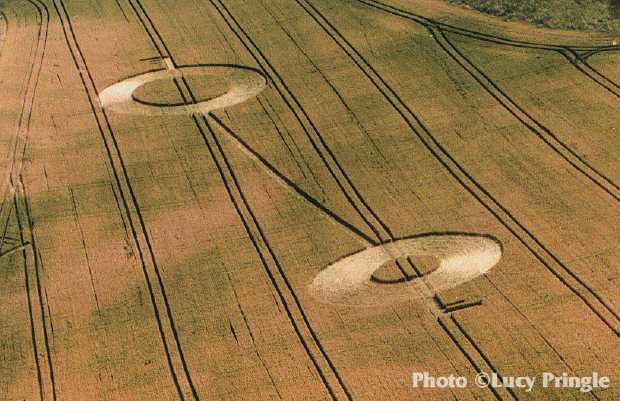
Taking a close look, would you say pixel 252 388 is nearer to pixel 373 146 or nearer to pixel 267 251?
pixel 267 251

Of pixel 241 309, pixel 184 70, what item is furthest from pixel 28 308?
pixel 184 70

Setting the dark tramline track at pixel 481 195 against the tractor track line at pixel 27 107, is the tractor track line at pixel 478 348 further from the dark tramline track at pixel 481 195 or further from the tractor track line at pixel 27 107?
the tractor track line at pixel 27 107

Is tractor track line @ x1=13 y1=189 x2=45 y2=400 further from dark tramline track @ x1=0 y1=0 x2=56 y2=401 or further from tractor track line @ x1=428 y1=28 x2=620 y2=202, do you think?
tractor track line @ x1=428 y1=28 x2=620 y2=202

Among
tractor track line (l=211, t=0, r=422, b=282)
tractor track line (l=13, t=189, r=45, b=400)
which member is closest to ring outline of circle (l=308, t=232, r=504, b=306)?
tractor track line (l=211, t=0, r=422, b=282)

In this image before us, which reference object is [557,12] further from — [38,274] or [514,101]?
[38,274]

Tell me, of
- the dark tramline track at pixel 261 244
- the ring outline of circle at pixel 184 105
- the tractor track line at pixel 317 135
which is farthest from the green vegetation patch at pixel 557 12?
the dark tramline track at pixel 261 244

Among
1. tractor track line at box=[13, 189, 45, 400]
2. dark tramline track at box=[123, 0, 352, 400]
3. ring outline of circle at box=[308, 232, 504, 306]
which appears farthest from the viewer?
ring outline of circle at box=[308, 232, 504, 306]

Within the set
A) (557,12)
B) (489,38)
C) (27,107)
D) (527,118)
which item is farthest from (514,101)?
(27,107)
